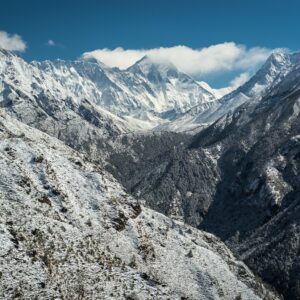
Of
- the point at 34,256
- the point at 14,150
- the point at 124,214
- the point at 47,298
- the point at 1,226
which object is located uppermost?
the point at 14,150

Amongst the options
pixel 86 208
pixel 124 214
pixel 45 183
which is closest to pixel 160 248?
pixel 124 214

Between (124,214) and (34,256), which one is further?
(124,214)

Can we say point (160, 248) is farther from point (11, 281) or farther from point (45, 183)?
point (11, 281)

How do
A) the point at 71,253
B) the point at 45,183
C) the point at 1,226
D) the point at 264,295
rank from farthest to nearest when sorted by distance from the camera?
the point at 264,295 → the point at 45,183 → the point at 71,253 → the point at 1,226

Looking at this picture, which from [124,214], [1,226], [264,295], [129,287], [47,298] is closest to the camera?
[47,298]

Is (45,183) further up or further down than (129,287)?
further up

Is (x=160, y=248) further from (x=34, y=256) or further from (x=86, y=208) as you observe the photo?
(x=34, y=256)

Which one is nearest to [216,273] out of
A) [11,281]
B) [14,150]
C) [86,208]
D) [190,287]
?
[190,287]
